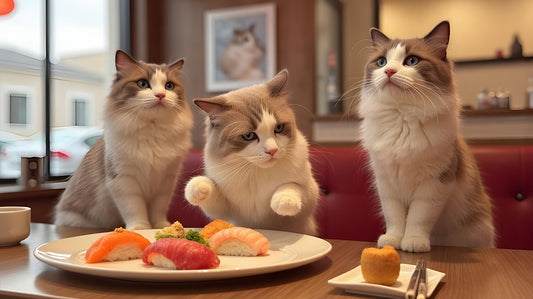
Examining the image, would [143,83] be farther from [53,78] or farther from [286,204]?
[53,78]

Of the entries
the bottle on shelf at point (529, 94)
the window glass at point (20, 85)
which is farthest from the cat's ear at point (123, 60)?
the bottle on shelf at point (529, 94)

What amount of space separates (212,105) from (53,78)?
2269 mm

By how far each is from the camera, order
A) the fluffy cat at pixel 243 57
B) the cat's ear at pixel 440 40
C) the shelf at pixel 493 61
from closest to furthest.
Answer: the cat's ear at pixel 440 40, the shelf at pixel 493 61, the fluffy cat at pixel 243 57

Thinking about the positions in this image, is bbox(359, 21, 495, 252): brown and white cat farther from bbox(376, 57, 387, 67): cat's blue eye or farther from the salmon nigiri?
the salmon nigiri

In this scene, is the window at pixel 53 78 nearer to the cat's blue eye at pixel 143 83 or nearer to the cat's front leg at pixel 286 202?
the cat's blue eye at pixel 143 83

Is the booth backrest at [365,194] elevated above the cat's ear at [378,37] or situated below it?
below

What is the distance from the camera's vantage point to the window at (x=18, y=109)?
113 inches

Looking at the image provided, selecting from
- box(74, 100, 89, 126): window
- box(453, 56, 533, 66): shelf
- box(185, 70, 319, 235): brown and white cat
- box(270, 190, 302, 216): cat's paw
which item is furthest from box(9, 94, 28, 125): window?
box(453, 56, 533, 66): shelf

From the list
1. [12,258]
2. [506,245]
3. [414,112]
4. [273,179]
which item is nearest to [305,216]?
[273,179]

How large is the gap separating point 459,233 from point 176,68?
3.86 feet

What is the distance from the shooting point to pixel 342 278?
860 mm

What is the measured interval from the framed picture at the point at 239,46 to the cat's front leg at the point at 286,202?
2675 millimetres

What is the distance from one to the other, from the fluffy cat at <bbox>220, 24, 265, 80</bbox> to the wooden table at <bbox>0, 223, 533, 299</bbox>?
9.74 ft

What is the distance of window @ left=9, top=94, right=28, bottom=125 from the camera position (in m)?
2.86
